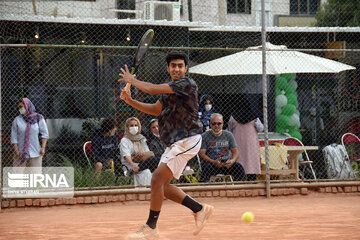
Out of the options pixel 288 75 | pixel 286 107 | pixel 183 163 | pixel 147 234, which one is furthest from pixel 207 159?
pixel 288 75

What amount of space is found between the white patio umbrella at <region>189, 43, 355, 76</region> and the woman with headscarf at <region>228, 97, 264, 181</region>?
3.18ft

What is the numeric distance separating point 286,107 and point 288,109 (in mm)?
86

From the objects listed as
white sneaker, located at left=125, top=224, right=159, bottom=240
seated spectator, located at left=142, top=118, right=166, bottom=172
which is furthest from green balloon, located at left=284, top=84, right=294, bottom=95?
white sneaker, located at left=125, top=224, right=159, bottom=240

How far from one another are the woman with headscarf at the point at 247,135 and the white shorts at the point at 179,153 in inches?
196

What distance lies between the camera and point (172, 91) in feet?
18.9

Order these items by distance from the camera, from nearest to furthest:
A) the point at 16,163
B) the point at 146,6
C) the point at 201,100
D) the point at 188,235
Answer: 1. the point at 188,235
2. the point at 16,163
3. the point at 201,100
4. the point at 146,6

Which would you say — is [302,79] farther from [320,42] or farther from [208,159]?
[208,159]

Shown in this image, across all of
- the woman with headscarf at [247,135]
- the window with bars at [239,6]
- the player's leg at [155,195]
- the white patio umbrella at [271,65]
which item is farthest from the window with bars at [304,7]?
the player's leg at [155,195]

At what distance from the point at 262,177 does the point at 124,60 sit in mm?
4432

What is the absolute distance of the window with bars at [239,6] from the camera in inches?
907

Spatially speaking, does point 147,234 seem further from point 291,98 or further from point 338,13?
point 338,13

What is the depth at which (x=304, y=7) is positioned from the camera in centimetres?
2472

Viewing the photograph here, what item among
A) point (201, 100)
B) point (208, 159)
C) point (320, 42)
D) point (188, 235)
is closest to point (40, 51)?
point (201, 100)

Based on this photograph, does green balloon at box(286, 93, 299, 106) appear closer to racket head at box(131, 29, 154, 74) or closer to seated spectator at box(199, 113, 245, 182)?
seated spectator at box(199, 113, 245, 182)
